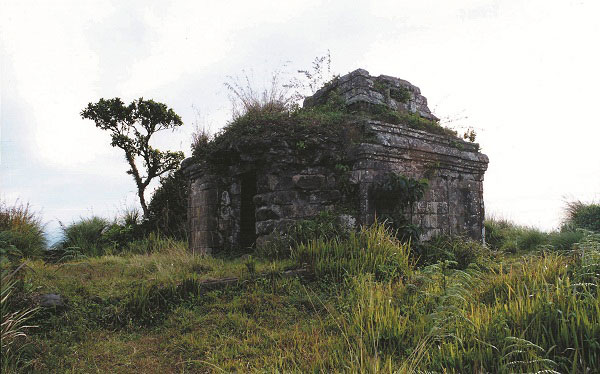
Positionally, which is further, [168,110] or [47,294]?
[168,110]

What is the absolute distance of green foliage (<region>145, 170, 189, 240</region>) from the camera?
1171cm

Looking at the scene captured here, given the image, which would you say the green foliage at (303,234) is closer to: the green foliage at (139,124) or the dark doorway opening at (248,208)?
the dark doorway opening at (248,208)

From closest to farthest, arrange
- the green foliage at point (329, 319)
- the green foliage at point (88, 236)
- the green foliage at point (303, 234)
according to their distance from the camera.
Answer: the green foliage at point (329, 319) → the green foliage at point (303, 234) → the green foliage at point (88, 236)

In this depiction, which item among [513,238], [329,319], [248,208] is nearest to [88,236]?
[248,208]

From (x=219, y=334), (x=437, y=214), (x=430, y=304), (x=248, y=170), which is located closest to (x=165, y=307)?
(x=219, y=334)

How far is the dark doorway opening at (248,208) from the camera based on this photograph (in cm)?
811

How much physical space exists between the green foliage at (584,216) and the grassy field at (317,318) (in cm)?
924

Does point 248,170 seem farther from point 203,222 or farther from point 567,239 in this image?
point 567,239

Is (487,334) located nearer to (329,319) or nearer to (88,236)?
(329,319)

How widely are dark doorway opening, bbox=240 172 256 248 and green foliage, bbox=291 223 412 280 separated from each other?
7.64 ft

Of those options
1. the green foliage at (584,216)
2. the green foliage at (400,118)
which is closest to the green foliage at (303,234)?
the green foliage at (400,118)

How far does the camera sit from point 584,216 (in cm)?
1255

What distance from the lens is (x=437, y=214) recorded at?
25.7 ft

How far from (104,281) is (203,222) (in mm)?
3169
